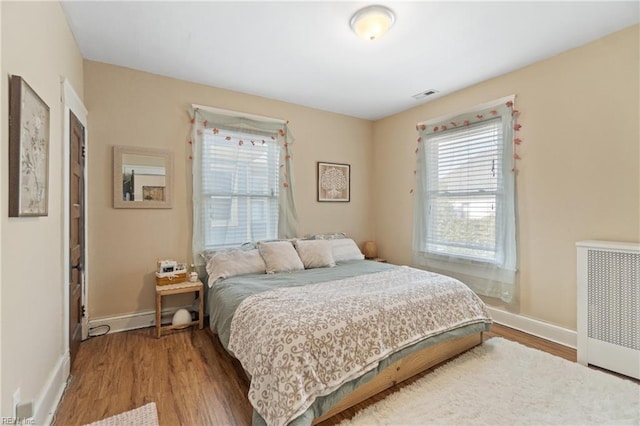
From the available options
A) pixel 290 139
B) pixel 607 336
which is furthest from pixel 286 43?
pixel 607 336

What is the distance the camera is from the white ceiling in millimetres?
2090

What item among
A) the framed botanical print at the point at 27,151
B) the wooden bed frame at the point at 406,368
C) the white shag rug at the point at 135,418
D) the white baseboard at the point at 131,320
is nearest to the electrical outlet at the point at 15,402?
the white shag rug at the point at 135,418

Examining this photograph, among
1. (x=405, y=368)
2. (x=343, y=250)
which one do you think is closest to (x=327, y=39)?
(x=343, y=250)

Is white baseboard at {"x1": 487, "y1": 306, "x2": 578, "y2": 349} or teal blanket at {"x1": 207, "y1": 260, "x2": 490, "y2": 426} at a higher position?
teal blanket at {"x1": 207, "y1": 260, "x2": 490, "y2": 426}

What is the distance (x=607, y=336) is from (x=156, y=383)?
332 cm

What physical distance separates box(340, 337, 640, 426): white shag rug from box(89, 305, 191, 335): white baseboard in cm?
227

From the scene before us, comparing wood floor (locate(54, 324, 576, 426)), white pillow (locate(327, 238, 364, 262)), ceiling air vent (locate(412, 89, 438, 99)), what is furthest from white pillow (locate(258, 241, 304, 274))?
ceiling air vent (locate(412, 89, 438, 99))

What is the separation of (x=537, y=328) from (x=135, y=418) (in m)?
3.34

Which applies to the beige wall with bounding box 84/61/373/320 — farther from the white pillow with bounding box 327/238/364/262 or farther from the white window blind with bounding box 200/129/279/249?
the white pillow with bounding box 327/238/364/262

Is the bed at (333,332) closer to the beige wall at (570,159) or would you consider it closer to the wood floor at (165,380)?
the wood floor at (165,380)

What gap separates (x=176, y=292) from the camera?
2820 millimetres

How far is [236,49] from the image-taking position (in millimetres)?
2600

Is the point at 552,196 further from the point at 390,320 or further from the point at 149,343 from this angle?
the point at 149,343

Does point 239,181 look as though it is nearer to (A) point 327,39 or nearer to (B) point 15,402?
(A) point 327,39
